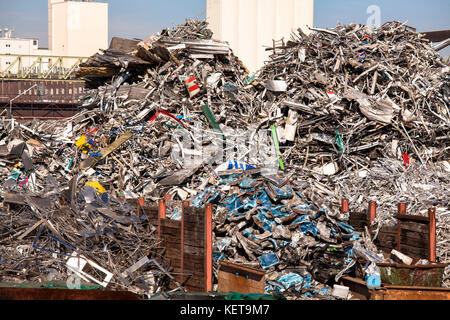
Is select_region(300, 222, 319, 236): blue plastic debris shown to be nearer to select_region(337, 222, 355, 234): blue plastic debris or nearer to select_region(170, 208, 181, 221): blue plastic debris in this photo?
select_region(337, 222, 355, 234): blue plastic debris

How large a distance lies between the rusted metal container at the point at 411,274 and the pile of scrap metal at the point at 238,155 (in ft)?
2.46

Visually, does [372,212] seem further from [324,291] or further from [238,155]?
[238,155]

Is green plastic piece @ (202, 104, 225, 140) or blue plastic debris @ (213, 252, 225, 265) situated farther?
green plastic piece @ (202, 104, 225, 140)

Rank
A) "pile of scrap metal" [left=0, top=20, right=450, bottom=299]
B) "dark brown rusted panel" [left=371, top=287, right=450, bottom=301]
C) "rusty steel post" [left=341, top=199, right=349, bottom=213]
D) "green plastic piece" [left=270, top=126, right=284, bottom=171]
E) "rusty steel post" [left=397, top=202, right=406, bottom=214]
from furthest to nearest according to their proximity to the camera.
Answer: "green plastic piece" [left=270, top=126, right=284, bottom=171] → "rusty steel post" [left=341, top=199, right=349, bottom=213] → "rusty steel post" [left=397, top=202, right=406, bottom=214] → "pile of scrap metal" [left=0, top=20, right=450, bottom=299] → "dark brown rusted panel" [left=371, top=287, right=450, bottom=301]

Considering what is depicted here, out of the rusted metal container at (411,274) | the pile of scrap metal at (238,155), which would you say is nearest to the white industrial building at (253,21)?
the pile of scrap metal at (238,155)

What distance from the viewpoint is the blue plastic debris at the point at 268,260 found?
889cm

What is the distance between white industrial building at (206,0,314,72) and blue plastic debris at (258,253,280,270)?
64.2 feet

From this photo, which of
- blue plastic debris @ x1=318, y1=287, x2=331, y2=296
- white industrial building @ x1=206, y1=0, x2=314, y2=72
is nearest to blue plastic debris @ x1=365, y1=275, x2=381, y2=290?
blue plastic debris @ x1=318, y1=287, x2=331, y2=296

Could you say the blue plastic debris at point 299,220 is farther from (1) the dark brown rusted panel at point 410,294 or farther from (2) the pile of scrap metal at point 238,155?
(1) the dark brown rusted panel at point 410,294

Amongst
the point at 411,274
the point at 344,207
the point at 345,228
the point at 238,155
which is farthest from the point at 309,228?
the point at 238,155

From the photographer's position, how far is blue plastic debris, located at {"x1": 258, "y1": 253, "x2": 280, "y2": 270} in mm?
8891

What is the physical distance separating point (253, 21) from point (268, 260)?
834 inches
